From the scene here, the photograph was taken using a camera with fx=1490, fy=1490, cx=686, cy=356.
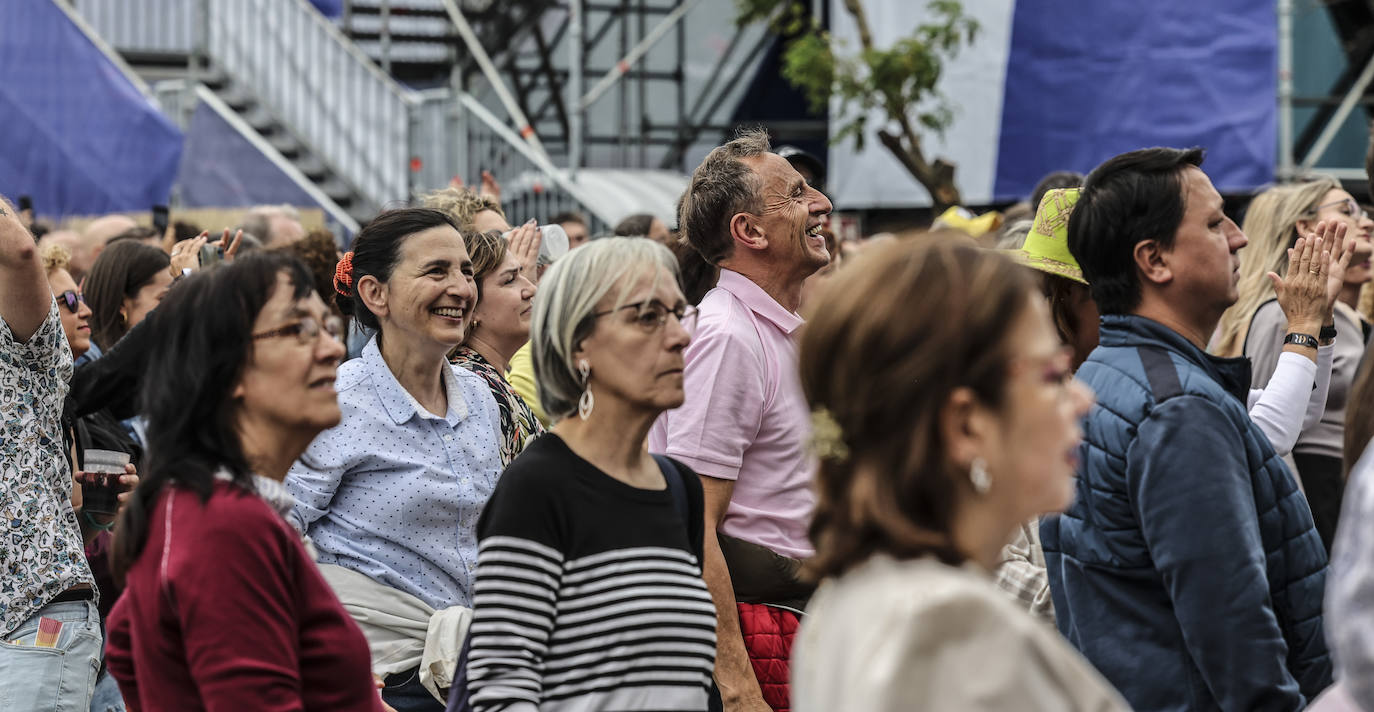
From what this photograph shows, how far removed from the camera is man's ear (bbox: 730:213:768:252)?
389 cm

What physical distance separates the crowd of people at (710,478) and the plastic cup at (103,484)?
1cm

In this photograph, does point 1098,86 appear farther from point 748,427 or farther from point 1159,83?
point 748,427

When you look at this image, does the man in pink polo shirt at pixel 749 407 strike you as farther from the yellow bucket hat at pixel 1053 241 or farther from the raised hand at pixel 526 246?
the raised hand at pixel 526 246

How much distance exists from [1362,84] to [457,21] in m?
8.29

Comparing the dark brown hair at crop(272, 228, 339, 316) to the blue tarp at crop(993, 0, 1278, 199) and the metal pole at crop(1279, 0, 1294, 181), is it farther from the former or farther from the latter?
the metal pole at crop(1279, 0, 1294, 181)

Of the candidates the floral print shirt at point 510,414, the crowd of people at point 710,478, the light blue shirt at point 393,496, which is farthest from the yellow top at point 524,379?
the light blue shirt at point 393,496

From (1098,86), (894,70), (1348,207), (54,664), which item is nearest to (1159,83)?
(1098,86)

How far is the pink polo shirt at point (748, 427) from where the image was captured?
3.55 meters

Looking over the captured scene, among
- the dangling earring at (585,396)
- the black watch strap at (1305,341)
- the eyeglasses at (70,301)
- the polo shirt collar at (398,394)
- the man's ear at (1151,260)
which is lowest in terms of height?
the eyeglasses at (70,301)

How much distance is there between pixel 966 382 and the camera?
6.24 ft

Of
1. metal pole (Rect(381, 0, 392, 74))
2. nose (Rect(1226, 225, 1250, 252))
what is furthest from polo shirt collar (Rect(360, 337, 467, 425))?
metal pole (Rect(381, 0, 392, 74))

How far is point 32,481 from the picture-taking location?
12.6ft

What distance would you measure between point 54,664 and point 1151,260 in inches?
113

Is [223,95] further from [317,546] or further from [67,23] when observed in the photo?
[317,546]
